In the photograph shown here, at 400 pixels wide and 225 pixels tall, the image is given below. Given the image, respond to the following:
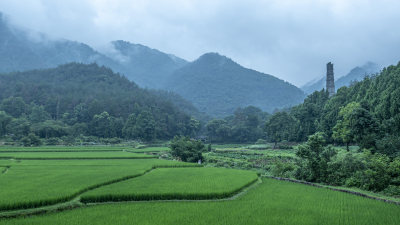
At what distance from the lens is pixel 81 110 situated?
90.2 metres

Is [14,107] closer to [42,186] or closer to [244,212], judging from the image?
[42,186]

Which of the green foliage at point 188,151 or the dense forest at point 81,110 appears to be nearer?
the green foliage at point 188,151

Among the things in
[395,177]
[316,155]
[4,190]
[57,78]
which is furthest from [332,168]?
[57,78]

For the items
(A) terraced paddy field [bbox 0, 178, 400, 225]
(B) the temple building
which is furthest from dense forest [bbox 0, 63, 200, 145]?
(A) terraced paddy field [bbox 0, 178, 400, 225]

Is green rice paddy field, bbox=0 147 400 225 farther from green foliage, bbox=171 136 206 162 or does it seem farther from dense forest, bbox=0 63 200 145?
dense forest, bbox=0 63 200 145

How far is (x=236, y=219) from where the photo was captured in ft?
37.4

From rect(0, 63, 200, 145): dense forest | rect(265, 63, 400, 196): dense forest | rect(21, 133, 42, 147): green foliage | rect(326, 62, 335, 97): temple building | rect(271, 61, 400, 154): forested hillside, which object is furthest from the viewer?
rect(326, 62, 335, 97): temple building

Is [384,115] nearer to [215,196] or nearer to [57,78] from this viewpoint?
[215,196]

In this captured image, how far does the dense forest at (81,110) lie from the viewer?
69375 millimetres

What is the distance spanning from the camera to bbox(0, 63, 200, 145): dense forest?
69.4 meters

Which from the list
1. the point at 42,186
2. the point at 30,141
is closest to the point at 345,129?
the point at 42,186

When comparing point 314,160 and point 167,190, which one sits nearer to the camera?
point 167,190

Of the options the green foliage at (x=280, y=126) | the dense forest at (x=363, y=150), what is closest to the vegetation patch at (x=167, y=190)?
the dense forest at (x=363, y=150)

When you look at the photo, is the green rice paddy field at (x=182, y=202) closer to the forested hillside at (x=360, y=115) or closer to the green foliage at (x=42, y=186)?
the green foliage at (x=42, y=186)
